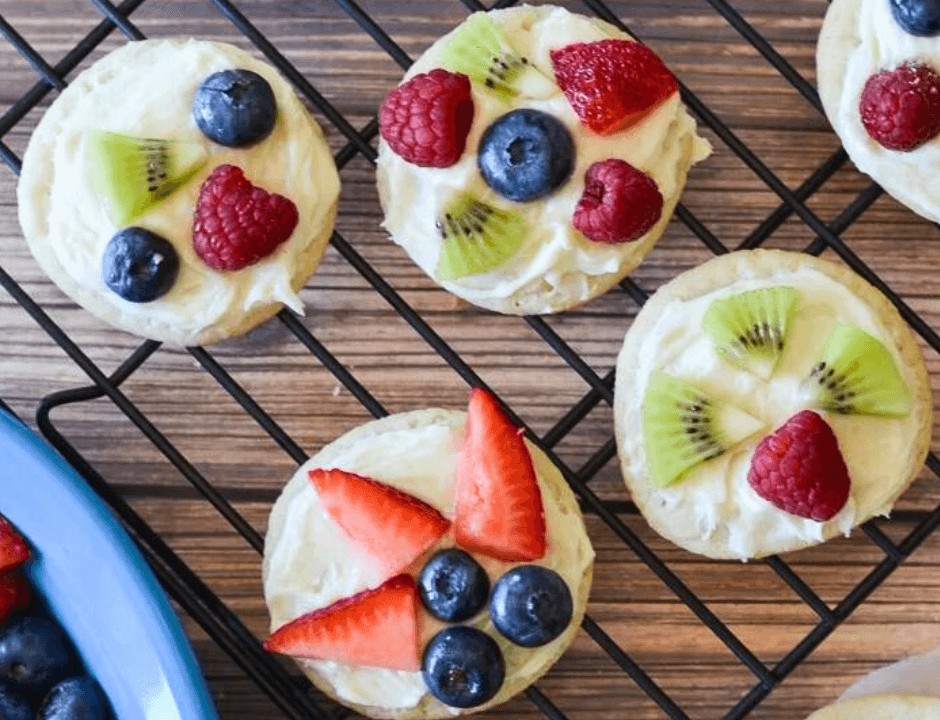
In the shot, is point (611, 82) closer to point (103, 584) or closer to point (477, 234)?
point (477, 234)

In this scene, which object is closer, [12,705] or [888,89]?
[12,705]

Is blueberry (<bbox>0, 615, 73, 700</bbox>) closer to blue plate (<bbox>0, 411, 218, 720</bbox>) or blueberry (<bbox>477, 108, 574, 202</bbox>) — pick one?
blue plate (<bbox>0, 411, 218, 720</bbox>)

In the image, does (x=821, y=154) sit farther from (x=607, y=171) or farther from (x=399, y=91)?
(x=399, y=91)

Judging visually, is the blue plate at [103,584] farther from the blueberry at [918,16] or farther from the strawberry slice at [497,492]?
the blueberry at [918,16]

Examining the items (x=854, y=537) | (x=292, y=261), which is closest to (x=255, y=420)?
(x=292, y=261)


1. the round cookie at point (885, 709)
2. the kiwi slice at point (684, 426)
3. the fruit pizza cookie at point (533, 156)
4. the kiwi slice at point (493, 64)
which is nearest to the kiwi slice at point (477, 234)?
the fruit pizza cookie at point (533, 156)

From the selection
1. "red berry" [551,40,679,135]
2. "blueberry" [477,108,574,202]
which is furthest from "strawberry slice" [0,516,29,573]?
"red berry" [551,40,679,135]

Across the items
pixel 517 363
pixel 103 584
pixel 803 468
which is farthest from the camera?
pixel 517 363

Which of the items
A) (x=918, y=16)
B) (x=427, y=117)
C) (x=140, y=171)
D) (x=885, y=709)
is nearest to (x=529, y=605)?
(x=885, y=709)
